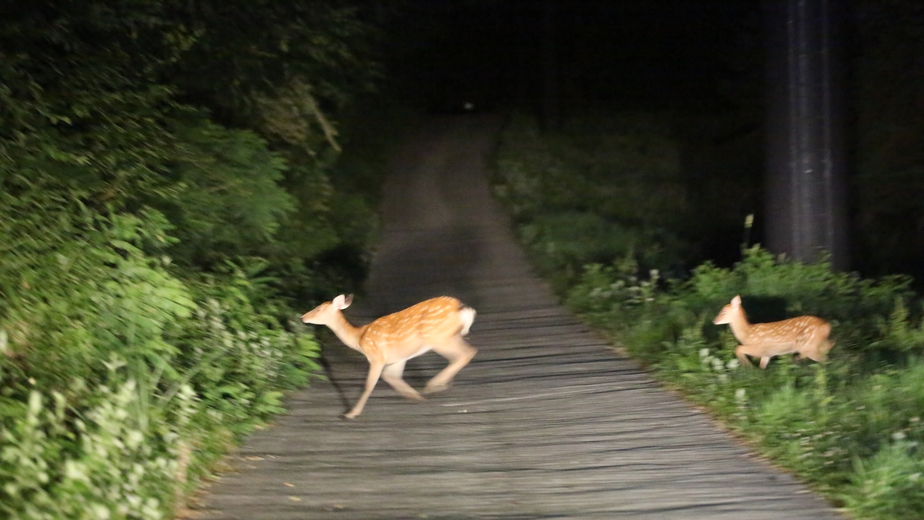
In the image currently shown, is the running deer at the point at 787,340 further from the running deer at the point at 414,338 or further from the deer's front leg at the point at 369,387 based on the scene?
the deer's front leg at the point at 369,387

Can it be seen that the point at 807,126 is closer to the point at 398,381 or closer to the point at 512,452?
the point at 398,381

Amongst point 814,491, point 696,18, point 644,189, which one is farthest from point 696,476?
point 696,18

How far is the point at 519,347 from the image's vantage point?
11039mm

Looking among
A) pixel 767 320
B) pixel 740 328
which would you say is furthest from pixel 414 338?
pixel 767 320

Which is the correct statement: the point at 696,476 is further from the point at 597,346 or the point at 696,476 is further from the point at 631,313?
the point at 631,313

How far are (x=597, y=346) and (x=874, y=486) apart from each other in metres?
5.02

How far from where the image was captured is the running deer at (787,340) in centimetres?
916

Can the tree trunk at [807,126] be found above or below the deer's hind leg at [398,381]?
above

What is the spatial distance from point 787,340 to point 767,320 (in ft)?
8.91

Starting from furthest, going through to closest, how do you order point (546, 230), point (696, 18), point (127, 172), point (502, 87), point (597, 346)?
1. point (502, 87)
2. point (696, 18)
3. point (546, 230)
4. point (597, 346)
5. point (127, 172)

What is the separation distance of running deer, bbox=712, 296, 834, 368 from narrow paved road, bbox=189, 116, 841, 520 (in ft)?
3.62

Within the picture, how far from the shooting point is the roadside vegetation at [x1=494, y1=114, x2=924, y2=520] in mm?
6633

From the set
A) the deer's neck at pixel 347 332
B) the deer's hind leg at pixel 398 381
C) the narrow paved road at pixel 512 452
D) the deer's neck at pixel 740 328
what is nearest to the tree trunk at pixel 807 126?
the narrow paved road at pixel 512 452

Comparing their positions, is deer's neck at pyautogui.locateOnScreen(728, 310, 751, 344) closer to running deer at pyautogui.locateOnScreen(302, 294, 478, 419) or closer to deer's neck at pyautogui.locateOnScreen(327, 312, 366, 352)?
running deer at pyautogui.locateOnScreen(302, 294, 478, 419)
